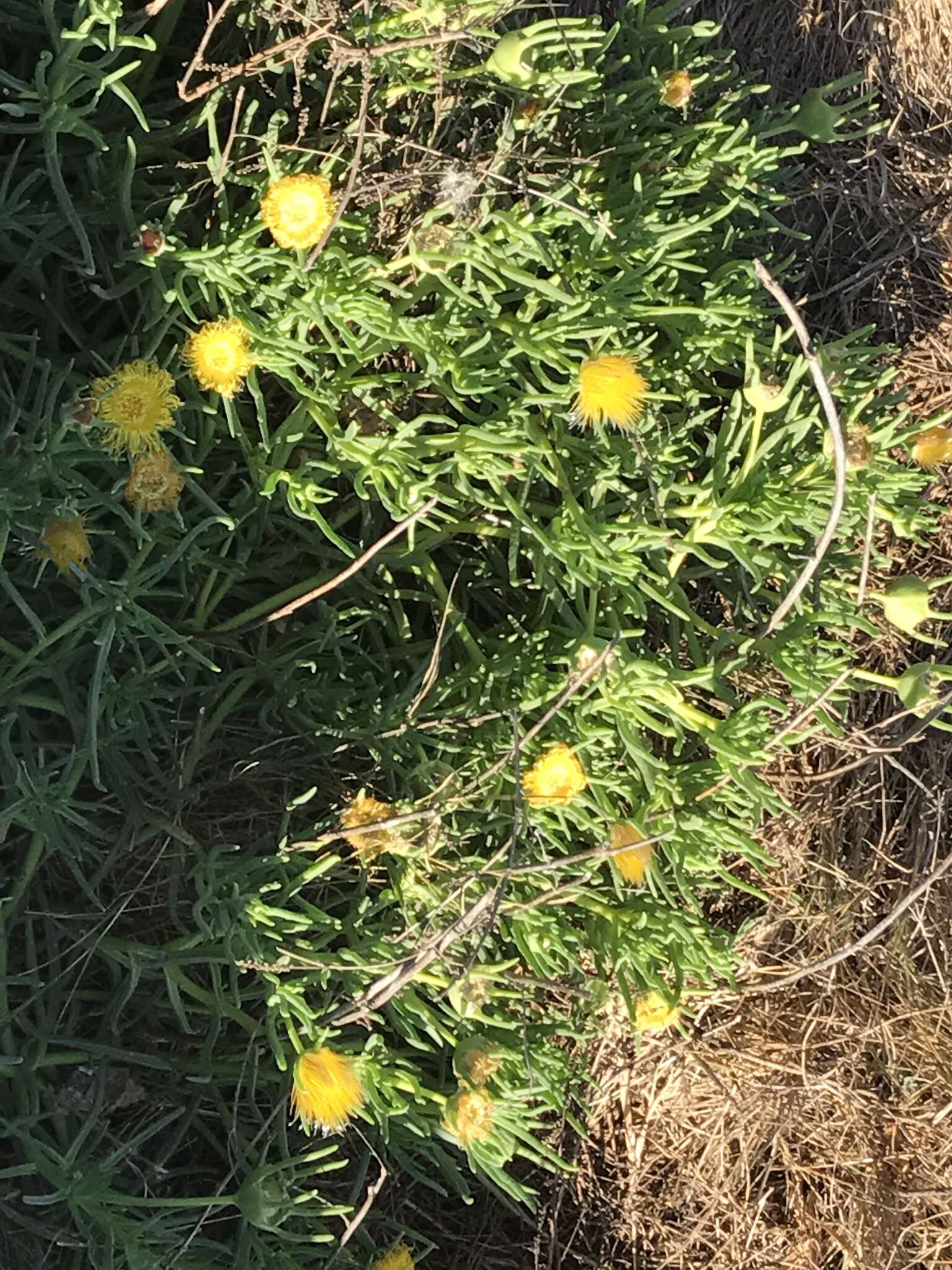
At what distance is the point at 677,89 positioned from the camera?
1.53 meters

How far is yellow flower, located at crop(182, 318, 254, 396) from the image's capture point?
135cm

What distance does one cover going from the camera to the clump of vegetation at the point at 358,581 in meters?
1.38

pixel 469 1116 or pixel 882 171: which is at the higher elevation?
pixel 882 171

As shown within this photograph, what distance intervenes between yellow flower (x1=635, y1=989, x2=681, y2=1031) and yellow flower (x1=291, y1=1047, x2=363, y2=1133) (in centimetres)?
44

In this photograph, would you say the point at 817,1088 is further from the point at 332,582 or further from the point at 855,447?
the point at 332,582

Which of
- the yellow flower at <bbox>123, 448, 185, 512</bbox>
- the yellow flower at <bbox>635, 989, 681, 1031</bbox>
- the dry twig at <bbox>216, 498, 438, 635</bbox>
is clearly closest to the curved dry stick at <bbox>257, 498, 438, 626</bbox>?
the dry twig at <bbox>216, 498, 438, 635</bbox>

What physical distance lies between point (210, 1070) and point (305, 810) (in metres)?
0.36

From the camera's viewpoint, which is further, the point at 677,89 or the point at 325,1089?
the point at 677,89

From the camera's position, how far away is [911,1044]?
2266mm

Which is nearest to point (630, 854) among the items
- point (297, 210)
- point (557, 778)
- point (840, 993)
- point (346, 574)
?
point (557, 778)

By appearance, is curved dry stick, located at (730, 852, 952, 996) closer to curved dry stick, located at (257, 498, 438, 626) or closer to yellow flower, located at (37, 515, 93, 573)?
curved dry stick, located at (257, 498, 438, 626)

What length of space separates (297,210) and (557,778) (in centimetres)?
75

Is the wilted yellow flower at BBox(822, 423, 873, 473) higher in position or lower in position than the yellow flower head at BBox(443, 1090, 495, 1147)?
higher

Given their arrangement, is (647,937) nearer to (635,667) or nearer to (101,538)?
(635,667)
